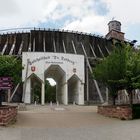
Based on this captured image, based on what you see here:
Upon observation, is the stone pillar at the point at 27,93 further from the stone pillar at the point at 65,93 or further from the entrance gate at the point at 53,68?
the stone pillar at the point at 65,93

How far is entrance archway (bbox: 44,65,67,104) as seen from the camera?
172 ft

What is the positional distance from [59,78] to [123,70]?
34.1 m

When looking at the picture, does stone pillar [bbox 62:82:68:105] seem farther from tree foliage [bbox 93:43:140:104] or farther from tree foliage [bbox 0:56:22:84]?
tree foliage [bbox 0:56:22:84]

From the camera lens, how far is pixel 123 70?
2631 cm

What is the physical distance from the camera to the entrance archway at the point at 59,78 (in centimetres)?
5236

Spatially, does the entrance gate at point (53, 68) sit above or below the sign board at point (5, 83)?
above

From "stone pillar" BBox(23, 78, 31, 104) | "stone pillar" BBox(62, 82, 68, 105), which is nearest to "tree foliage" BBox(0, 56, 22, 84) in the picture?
"stone pillar" BBox(23, 78, 31, 104)

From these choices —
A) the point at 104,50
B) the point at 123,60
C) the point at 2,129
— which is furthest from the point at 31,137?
the point at 104,50

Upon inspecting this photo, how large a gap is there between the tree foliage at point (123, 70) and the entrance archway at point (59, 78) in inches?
910

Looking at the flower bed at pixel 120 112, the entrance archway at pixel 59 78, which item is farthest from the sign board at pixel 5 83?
the entrance archway at pixel 59 78

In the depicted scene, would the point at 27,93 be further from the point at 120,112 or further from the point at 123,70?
the point at 120,112

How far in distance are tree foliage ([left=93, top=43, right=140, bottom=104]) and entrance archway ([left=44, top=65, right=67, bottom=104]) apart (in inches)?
910

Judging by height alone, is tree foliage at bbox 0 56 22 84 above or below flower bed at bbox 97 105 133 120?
above

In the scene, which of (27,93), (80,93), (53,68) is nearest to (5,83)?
(27,93)
